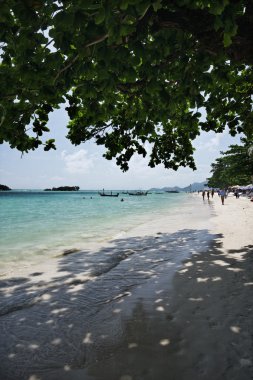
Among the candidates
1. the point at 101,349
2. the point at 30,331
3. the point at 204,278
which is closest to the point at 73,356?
the point at 101,349

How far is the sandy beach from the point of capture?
3.38 m

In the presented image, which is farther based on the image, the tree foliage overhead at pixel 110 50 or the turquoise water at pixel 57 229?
the turquoise water at pixel 57 229

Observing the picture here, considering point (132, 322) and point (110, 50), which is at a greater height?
point (110, 50)

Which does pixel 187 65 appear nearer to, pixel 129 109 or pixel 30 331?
pixel 129 109

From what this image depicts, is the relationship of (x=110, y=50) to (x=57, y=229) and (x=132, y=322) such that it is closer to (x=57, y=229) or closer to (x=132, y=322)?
(x=132, y=322)

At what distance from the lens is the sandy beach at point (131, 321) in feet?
11.1

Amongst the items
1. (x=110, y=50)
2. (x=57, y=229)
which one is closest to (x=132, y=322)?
(x=110, y=50)

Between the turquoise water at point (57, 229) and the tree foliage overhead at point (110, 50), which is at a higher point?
the tree foliage overhead at point (110, 50)

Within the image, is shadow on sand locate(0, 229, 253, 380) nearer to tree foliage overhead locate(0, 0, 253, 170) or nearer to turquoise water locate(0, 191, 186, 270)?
tree foliage overhead locate(0, 0, 253, 170)

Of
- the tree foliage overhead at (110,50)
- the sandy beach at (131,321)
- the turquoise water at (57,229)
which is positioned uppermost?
the tree foliage overhead at (110,50)

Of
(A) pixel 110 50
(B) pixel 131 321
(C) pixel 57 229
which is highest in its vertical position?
(A) pixel 110 50

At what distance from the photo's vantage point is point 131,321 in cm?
464

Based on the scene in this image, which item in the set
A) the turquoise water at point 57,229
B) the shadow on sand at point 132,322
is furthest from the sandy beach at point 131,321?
the turquoise water at point 57,229

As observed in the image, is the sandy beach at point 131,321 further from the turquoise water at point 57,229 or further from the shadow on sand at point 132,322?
the turquoise water at point 57,229
